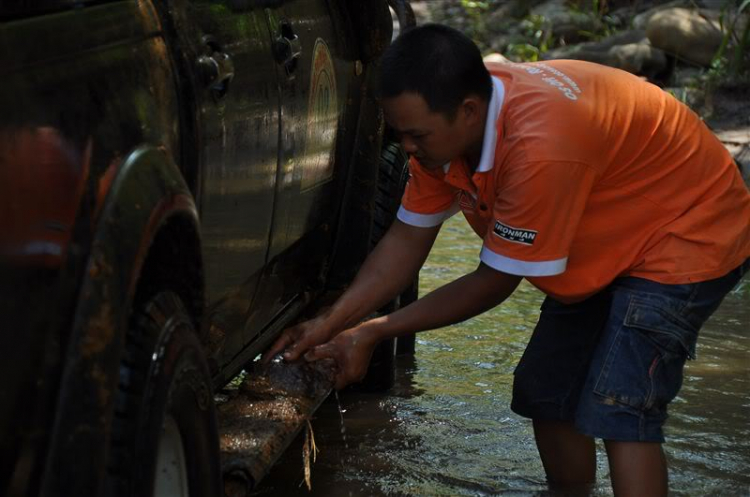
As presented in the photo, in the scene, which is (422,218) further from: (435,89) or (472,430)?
(472,430)

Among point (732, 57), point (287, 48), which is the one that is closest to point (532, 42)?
point (732, 57)

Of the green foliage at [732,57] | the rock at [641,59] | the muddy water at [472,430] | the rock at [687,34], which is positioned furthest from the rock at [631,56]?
the muddy water at [472,430]

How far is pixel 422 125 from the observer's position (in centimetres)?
312

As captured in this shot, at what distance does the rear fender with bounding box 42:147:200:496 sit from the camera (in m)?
2.01

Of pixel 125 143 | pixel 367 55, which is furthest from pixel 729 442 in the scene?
pixel 125 143

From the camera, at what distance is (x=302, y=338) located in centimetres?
360

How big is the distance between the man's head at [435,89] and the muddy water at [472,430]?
147 cm

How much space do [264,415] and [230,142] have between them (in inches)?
29.6

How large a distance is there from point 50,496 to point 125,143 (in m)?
0.66

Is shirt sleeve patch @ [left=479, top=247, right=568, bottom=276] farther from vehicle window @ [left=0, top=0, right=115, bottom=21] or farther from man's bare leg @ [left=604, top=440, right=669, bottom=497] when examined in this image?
vehicle window @ [left=0, top=0, right=115, bottom=21]

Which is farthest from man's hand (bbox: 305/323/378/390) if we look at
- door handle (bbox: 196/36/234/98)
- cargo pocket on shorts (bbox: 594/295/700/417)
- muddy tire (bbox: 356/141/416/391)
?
muddy tire (bbox: 356/141/416/391)

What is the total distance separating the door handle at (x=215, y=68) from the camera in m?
2.76

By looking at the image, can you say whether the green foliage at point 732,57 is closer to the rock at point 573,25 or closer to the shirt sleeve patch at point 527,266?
the rock at point 573,25

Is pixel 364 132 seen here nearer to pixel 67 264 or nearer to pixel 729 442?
pixel 729 442
